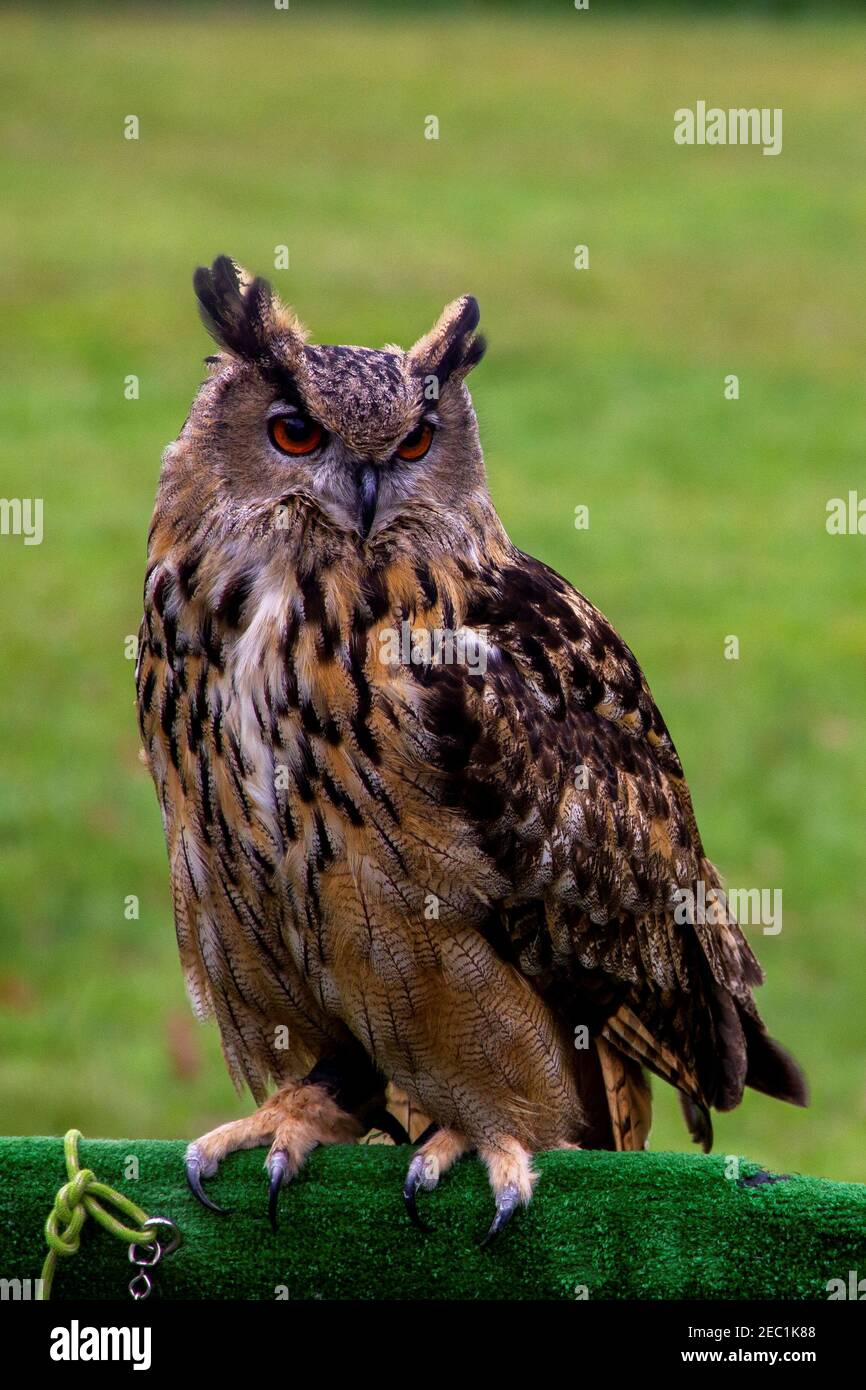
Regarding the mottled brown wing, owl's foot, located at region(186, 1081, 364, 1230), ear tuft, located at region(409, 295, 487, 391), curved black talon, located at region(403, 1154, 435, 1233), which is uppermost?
ear tuft, located at region(409, 295, 487, 391)

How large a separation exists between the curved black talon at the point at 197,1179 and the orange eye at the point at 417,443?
103 cm

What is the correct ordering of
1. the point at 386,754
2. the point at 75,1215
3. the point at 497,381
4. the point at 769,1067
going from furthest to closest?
the point at 497,381
the point at 769,1067
the point at 386,754
the point at 75,1215

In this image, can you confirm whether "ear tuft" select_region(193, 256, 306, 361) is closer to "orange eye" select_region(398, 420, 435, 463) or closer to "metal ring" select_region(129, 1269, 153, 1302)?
"orange eye" select_region(398, 420, 435, 463)

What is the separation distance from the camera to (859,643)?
7.57 m

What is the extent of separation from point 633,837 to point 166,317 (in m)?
9.14

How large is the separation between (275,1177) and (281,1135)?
0.52ft

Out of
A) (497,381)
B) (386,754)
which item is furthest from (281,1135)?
(497,381)

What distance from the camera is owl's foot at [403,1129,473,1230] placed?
2398mm

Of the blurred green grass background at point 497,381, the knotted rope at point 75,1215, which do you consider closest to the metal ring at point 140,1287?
the knotted rope at point 75,1215

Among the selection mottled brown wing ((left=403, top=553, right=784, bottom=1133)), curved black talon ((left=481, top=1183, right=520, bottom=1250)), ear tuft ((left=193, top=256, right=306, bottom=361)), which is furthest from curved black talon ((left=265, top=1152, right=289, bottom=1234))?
ear tuft ((left=193, top=256, right=306, bottom=361))

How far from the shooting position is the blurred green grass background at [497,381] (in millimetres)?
5500

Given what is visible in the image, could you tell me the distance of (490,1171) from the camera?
2627 mm

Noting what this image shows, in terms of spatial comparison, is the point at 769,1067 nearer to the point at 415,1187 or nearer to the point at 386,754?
the point at 415,1187

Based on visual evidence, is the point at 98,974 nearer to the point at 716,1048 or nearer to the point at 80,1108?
the point at 80,1108
